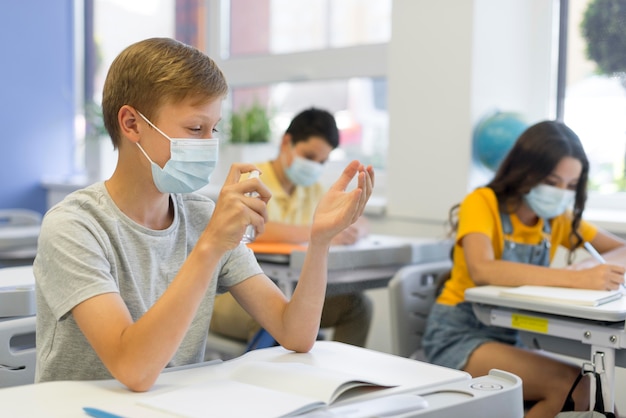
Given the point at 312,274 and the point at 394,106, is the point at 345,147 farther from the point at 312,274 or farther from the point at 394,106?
the point at 312,274

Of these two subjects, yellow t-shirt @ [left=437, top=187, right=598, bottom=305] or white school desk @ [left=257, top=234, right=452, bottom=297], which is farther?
white school desk @ [left=257, top=234, right=452, bottom=297]

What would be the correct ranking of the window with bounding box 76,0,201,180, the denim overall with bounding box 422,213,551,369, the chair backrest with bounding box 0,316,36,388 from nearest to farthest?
the chair backrest with bounding box 0,316,36,388, the denim overall with bounding box 422,213,551,369, the window with bounding box 76,0,201,180

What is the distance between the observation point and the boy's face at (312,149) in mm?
3186

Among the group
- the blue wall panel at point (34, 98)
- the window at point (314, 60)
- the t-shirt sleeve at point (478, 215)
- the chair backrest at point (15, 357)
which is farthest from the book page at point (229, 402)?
the blue wall panel at point (34, 98)

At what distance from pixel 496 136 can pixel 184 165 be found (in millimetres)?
1949

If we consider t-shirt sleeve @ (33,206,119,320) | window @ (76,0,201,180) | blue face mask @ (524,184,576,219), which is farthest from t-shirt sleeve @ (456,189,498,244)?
window @ (76,0,201,180)

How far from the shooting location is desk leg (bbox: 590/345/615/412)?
192cm

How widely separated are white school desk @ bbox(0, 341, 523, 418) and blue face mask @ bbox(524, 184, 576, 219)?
122cm

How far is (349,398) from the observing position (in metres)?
1.15

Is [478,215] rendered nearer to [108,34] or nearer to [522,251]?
[522,251]

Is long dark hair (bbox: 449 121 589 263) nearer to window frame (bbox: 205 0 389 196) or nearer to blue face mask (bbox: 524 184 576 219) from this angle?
blue face mask (bbox: 524 184 576 219)

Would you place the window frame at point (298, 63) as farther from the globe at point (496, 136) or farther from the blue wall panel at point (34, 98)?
the blue wall panel at point (34, 98)

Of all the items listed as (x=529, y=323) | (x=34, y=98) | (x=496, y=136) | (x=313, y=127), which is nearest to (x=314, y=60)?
(x=313, y=127)

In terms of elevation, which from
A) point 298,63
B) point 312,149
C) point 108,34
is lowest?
point 312,149
